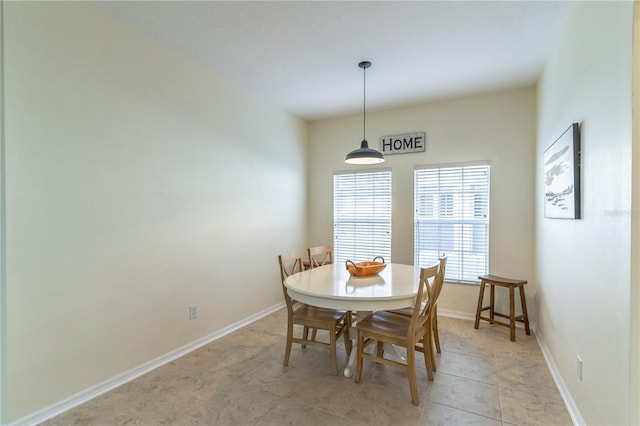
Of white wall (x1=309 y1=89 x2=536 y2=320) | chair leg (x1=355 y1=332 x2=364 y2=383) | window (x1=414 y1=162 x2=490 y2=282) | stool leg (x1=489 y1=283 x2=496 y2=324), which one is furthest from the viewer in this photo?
window (x1=414 y1=162 x2=490 y2=282)

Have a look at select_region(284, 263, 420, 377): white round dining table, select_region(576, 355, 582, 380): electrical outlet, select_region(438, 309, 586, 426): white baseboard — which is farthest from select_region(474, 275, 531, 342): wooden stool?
select_region(576, 355, 582, 380): electrical outlet

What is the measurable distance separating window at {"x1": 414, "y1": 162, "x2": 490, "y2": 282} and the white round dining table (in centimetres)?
118

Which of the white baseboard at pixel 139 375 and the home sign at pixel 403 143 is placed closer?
the white baseboard at pixel 139 375

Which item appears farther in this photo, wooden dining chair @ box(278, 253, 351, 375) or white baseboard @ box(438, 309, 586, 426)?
wooden dining chair @ box(278, 253, 351, 375)

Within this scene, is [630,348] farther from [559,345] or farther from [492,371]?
[492,371]

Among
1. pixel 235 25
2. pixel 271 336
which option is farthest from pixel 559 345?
pixel 235 25

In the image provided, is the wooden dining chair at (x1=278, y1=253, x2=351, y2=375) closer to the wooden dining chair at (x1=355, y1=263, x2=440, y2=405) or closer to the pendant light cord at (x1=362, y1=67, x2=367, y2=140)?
the wooden dining chair at (x1=355, y1=263, x2=440, y2=405)

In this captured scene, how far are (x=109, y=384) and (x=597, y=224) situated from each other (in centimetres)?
323

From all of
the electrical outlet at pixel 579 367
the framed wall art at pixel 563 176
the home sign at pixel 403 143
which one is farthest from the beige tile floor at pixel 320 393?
the home sign at pixel 403 143

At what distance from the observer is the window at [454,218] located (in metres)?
3.72

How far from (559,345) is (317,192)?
3269mm

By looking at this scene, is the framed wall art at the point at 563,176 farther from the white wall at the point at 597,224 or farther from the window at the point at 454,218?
the window at the point at 454,218

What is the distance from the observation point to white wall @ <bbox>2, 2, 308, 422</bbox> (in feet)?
6.12

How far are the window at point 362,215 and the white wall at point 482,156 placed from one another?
0.46 ft
